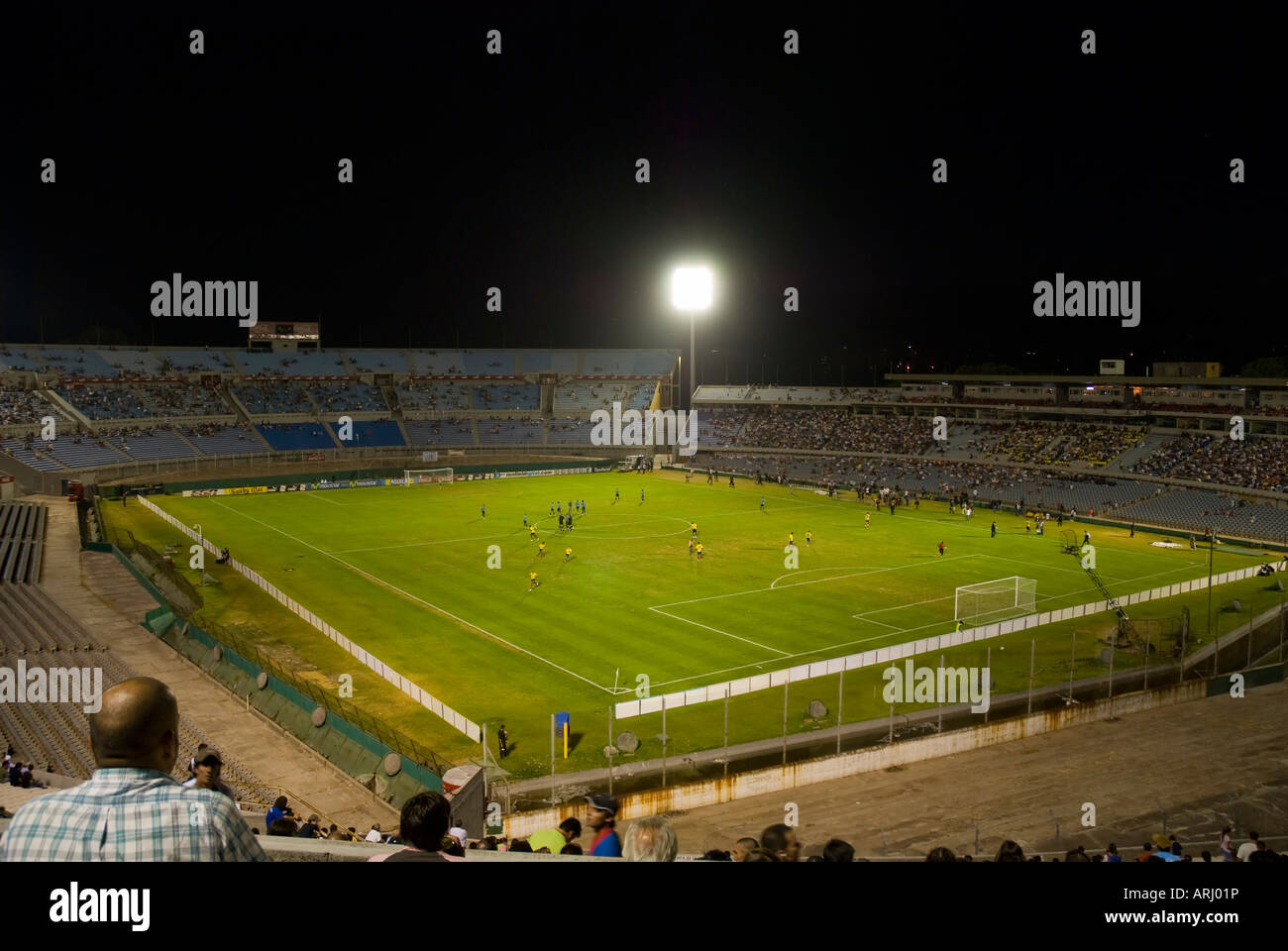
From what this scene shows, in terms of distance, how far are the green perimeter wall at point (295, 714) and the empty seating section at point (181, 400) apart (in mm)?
64482

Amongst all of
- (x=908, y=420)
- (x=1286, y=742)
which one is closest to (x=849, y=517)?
(x=908, y=420)

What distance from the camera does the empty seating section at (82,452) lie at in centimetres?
7894

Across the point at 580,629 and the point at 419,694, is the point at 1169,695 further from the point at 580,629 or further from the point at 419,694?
the point at 419,694

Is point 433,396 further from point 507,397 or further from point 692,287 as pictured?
point 692,287

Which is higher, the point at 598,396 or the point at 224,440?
the point at 598,396

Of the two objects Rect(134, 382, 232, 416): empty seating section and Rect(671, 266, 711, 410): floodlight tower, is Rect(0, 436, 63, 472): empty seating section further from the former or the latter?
Rect(671, 266, 711, 410): floodlight tower

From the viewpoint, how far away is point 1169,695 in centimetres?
3222

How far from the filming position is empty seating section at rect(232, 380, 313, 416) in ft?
331

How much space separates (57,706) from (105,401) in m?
73.8

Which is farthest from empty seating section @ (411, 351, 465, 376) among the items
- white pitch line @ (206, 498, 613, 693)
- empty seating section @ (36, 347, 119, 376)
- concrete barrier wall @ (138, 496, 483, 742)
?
concrete barrier wall @ (138, 496, 483, 742)

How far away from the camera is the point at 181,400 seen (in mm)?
97188

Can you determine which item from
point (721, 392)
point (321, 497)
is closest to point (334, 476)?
point (321, 497)

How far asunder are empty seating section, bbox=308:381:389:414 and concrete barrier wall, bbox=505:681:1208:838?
86.7 m
